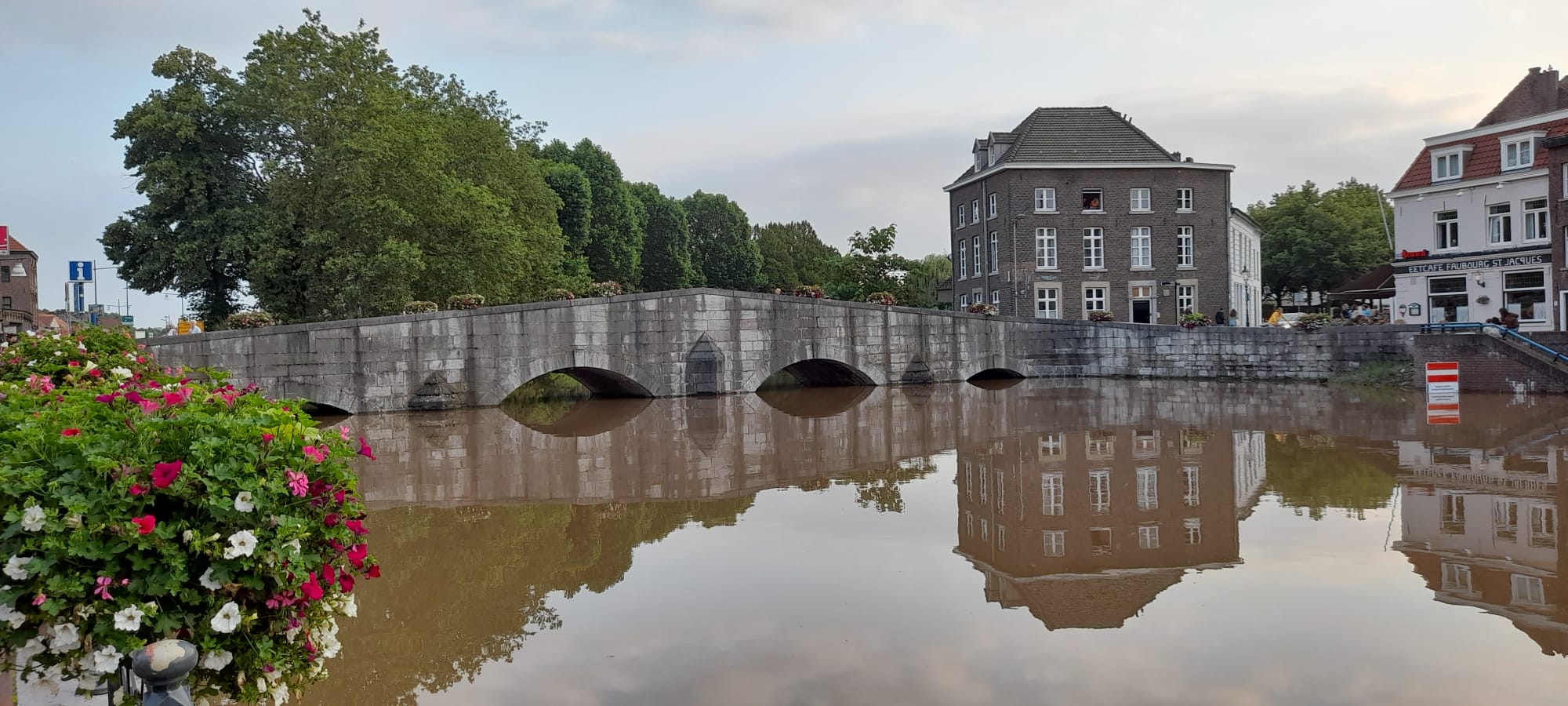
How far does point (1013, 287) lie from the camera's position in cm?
4012

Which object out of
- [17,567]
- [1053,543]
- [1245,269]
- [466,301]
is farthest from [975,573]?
[1245,269]

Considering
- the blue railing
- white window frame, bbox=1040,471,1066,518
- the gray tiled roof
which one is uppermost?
the gray tiled roof

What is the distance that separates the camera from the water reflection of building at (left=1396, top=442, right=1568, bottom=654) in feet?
23.9

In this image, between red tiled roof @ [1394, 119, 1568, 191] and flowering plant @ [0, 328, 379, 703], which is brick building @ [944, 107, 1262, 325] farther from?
flowering plant @ [0, 328, 379, 703]

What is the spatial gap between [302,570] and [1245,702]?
4.32m

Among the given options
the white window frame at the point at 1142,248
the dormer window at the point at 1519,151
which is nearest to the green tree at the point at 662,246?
the white window frame at the point at 1142,248

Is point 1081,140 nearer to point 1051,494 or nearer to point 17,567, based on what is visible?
point 1051,494

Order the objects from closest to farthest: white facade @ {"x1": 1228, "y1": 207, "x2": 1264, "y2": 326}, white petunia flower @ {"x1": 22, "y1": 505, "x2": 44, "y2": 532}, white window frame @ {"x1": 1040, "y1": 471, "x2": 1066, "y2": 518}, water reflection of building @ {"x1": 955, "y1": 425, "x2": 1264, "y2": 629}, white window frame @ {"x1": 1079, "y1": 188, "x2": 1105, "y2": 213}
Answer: white petunia flower @ {"x1": 22, "y1": 505, "x2": 44, "y2": 532}
water reflection of building @ {"x1": 955, "y1": 425, "x2": 1264, "y2": 629}
white window frame @ {"x1": 1040, "y1": 471, "x2": 1066, "y2": 518}
white window frame @ {"x1": 1079, "y1": 188, "x2": 1105, "y2": 213}
white facade @ {"x1": 1228, "y1": 207, "x2": 1264, "y2": 326}

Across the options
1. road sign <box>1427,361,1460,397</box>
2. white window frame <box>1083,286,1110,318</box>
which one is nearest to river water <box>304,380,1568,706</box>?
road sign <box>1427,361,1460,397</box>

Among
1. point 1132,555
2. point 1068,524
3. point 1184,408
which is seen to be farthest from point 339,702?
point 1184,408

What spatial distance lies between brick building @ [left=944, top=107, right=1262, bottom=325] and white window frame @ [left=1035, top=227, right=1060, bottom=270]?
1.5 inches

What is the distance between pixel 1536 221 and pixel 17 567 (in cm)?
3406

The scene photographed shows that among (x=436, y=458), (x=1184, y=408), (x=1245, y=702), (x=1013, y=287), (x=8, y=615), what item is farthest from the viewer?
(x=1013, y=287)

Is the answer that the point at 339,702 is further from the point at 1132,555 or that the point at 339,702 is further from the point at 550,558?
the point at 1132,555
